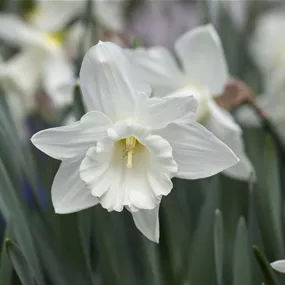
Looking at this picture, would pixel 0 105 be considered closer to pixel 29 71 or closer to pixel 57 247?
pixel 57 247

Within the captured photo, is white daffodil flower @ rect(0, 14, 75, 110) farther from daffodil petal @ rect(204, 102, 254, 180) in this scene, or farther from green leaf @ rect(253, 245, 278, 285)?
green leaf @ rect(253, 245, 278, 285)

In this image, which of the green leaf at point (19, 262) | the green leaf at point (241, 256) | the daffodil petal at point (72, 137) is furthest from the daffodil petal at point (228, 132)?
the green leaf at point (19, 262)

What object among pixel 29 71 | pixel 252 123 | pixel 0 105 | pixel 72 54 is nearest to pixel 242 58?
pixel 252 123

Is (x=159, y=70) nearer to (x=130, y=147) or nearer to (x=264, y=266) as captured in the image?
(x=130, y=147)

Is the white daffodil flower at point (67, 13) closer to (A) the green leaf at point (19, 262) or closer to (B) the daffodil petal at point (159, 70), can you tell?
(B) the daffodil petal at point (159, 70)

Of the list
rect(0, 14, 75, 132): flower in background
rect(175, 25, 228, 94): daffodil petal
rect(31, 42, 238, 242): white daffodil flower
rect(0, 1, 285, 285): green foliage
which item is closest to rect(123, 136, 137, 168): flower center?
rect(31, 42, 238, 242): white daffodil flower

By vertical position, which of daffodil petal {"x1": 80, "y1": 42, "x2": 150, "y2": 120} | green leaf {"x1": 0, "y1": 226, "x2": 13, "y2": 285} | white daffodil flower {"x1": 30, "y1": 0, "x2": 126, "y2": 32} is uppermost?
white daffodil flower {"x1": 30, "y1": 0, "x2": 126, "y2": 32}

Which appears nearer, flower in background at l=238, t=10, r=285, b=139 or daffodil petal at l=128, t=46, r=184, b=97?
daffodil petal at l=128, t=46, r=184, b=97

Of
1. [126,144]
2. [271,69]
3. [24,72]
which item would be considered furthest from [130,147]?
[271,69]
